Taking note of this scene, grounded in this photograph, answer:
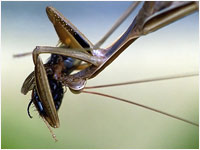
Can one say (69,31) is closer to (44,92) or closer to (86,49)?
(86,49)

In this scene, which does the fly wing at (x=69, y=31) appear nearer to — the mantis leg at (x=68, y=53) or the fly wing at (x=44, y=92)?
the mantis leg at (x=68, y=53)

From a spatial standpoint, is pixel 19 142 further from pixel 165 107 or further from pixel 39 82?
pixel 165 107

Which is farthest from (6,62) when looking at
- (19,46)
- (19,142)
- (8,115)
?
(19,142)

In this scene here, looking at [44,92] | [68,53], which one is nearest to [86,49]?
[68,53]

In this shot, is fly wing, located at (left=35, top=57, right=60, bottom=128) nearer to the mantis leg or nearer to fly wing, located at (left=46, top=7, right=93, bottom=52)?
the mantis leg

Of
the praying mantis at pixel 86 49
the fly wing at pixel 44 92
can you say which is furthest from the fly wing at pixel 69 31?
the fly wing at pixel 44 92

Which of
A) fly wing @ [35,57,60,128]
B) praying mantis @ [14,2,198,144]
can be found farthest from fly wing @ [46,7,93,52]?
fly wing @ [35,57,60,128]
